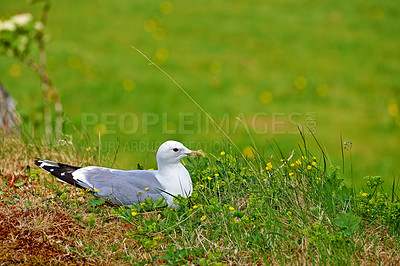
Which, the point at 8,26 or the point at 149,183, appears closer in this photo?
the point at 149,183

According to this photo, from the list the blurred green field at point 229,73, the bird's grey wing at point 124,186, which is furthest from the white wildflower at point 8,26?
the bird's grey wing at point 124,186

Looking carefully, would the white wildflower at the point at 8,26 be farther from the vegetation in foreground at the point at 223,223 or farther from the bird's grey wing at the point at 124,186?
the bird's grey wing at the point at 124,186

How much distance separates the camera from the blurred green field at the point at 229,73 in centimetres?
829

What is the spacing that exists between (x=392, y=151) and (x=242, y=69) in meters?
3.90

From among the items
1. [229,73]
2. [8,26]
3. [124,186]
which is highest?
[8,26]

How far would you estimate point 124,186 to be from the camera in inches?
130

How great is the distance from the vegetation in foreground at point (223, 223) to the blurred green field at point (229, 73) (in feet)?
10.1

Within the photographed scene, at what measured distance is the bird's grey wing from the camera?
328 cm

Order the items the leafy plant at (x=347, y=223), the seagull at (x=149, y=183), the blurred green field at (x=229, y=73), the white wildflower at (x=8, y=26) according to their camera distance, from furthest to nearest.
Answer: the blurred green field at (x=229, y=73) < the white wildflower at (x=8, y=26) < the seagull at (x=149, y=183) < the leafy plant at (x=347, y=223)

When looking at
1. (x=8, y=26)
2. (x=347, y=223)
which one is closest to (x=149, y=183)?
(x=347, y=223)

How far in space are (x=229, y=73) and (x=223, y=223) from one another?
7508 mm

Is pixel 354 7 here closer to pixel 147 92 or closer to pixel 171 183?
pixel 147 92

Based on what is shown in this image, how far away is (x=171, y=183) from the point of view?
329 cm

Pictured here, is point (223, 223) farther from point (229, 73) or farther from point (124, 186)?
point (229, 73)
